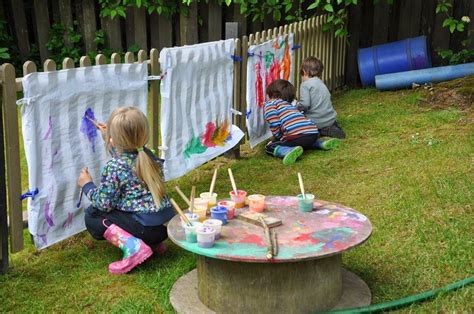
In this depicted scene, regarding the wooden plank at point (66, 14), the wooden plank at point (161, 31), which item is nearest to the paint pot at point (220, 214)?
the wooden plank at point (161, 31)

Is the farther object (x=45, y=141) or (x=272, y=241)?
(x=45, y=141)

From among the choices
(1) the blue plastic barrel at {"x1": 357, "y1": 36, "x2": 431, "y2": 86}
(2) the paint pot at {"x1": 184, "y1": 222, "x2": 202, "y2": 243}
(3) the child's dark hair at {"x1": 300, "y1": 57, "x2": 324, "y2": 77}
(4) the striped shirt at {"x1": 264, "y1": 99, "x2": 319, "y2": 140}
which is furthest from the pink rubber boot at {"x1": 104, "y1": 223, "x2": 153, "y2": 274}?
(1) the blue plastic barrel at {"x1": 357, "y1": 36, "x2": 431, "y2": 86}

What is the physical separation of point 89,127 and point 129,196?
0.69m

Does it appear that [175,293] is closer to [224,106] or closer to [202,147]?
[202,147]

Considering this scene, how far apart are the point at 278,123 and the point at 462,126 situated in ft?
6.77

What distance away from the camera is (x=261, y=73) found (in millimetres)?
7242

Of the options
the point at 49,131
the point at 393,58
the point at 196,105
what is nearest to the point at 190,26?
the point at 393,58

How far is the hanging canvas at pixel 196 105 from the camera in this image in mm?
5586

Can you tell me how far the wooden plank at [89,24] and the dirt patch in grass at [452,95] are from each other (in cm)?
541

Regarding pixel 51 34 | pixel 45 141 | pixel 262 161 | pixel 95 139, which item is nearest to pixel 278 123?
pixel 262 161

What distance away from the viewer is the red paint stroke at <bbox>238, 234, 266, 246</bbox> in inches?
141

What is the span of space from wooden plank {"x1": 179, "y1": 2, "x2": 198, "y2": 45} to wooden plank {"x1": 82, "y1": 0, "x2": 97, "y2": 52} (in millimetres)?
1499

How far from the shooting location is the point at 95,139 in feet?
15.6

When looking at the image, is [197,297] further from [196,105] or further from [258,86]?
[258,86]
